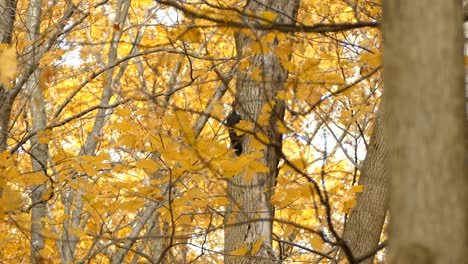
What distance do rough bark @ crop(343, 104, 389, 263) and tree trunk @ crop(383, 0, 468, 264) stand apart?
3.24 meters

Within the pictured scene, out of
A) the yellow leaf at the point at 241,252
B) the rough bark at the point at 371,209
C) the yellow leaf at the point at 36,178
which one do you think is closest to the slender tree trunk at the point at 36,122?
the yellow leaf at the point at 36,178

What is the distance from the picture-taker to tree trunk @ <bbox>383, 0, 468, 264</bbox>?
129 cm

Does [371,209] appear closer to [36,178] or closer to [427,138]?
[36,178]

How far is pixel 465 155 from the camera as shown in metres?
1.34

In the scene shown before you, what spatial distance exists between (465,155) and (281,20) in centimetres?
297

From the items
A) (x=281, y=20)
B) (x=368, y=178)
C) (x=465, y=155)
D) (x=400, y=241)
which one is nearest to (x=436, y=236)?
(x=400, y=241)

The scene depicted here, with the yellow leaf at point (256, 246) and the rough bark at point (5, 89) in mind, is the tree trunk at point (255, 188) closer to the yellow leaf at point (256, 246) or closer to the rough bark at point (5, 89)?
the yellow leaf at point (256, 246)

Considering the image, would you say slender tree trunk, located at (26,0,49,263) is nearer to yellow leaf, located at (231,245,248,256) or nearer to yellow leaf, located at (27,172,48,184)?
yellow leaf, located at (27,172,48,184)

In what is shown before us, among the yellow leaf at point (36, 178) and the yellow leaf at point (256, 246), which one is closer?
the yellow leaf at point (256, 246)

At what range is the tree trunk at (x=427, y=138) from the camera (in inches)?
50.8

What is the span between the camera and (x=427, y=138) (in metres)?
1.29

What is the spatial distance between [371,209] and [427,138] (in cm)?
334

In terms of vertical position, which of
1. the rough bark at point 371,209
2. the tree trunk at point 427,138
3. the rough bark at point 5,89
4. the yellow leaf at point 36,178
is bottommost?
the tree trunk at point 427,138

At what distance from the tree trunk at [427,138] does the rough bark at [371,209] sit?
10.6 feet
